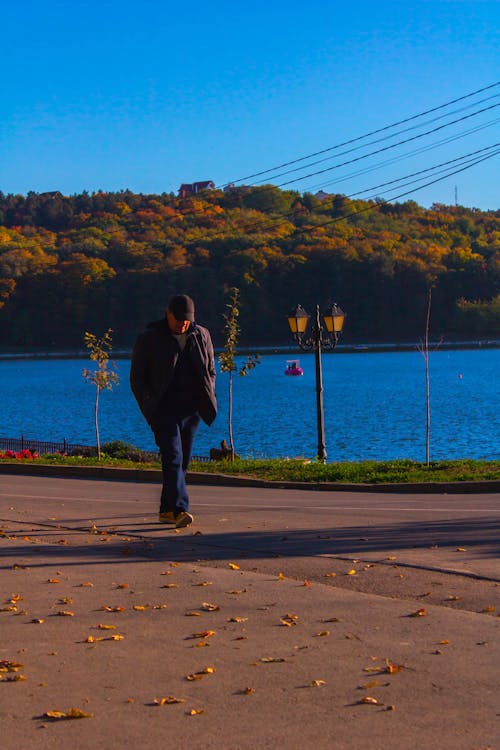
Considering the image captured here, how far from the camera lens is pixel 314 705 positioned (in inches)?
174

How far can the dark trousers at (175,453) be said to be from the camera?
30.5 ft

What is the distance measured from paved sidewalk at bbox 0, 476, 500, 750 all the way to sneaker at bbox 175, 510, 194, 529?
100 millimetres

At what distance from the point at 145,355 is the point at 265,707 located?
17.0 feet

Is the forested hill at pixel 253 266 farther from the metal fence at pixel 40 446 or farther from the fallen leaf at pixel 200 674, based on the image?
the fallen leaf at pixel 200 674

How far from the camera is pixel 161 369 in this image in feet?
30.4

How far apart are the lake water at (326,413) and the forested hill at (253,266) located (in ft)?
28.2

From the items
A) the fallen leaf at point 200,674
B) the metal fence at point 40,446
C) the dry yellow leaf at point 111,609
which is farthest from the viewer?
the metal fence at point 40,446

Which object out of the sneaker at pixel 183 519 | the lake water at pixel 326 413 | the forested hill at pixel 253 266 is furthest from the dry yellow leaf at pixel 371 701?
the forested hill at pixel 253 266

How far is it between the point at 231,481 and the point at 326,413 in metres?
59.2

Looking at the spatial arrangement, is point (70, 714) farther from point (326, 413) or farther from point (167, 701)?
point (326, 413)

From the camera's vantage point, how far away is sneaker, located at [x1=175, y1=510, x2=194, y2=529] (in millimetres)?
9672

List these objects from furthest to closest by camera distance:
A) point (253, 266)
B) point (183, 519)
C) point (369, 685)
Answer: point (253, 266) < point (183, 519) < point (369, 685)

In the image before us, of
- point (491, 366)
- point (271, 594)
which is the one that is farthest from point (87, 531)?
point (491, 366)

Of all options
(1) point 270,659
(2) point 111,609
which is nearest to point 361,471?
Answer: (2) point 111,609
